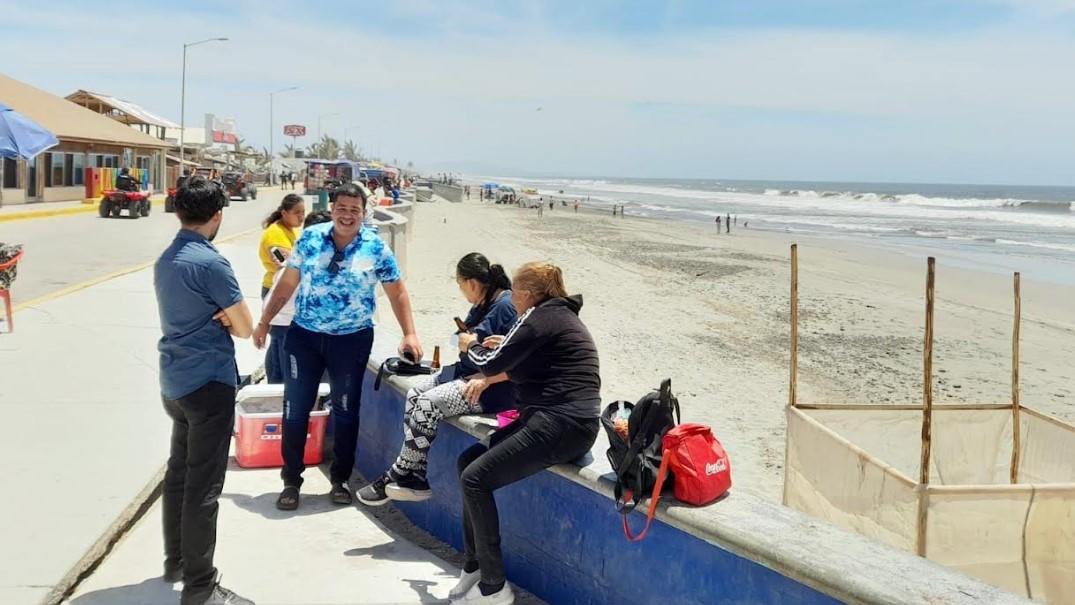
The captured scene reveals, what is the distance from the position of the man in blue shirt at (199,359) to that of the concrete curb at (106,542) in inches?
20.1

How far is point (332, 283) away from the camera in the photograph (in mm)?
4484

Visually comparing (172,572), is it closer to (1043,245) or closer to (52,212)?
(52,212)

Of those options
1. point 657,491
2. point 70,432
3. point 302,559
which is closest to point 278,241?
point 70,432

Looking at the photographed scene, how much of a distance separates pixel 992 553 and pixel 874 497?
2.05ft

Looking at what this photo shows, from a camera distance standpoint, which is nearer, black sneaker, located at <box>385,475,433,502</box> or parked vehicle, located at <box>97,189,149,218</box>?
black sneaker, located at <box>385,475,433,502</box>

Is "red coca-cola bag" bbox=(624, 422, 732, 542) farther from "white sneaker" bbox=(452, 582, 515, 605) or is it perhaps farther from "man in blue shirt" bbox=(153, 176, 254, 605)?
"man in blue shirt" bbox=(153, 176, 254, 605)

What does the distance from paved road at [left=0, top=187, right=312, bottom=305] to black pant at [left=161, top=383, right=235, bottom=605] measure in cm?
909

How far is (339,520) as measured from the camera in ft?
14.9

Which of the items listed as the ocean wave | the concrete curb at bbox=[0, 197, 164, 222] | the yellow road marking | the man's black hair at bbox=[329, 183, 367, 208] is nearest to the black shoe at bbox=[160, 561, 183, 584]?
the man's black hair at bbox=[329, 183, 367, 208]

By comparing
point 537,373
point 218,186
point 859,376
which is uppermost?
point 218,186

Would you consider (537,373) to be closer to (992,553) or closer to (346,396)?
(346,396)

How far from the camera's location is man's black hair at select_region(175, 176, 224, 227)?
135 inches

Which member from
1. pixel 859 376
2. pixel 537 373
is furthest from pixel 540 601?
pixel 859 376

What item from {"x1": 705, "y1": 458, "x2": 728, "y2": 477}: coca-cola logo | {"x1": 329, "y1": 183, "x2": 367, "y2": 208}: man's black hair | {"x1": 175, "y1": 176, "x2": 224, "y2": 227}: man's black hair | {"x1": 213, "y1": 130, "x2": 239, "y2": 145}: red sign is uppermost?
{"x1": 213, "y1": 130, "x2": 239, "y2": 145}: red sign
